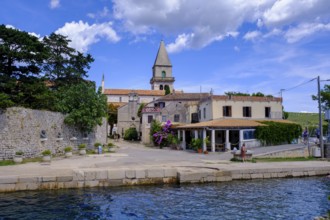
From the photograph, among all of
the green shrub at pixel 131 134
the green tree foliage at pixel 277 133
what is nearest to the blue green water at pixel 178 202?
the green tree foliage at pixel 277 133

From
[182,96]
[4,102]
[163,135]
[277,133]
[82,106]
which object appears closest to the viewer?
[4,102]

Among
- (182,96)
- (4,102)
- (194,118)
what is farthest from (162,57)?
(4,102)

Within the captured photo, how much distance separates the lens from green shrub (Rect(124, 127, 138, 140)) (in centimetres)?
5872

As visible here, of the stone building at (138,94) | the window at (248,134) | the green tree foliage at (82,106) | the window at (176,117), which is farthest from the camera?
the stone building at (138,94)

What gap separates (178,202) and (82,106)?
2078cm

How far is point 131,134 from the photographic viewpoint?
2311 inches

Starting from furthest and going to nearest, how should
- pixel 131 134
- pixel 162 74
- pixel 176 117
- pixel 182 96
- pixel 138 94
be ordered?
pixel 162 74 → pixel 138 94 → pixel 131 134 → pixel 182 96 → pixel 176 117

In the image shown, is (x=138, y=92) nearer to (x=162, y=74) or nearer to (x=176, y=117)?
(x=162, y=74)

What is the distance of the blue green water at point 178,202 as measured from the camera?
Result: 12.0m

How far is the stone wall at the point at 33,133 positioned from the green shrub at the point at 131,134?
2582 centimetres

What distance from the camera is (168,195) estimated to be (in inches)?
605

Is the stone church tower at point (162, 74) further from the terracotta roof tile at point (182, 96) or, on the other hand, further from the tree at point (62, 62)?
the tree at point (62, 62)

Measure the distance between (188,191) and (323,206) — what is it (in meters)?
6.23

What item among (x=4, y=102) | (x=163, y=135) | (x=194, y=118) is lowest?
(x=163, y=135)
